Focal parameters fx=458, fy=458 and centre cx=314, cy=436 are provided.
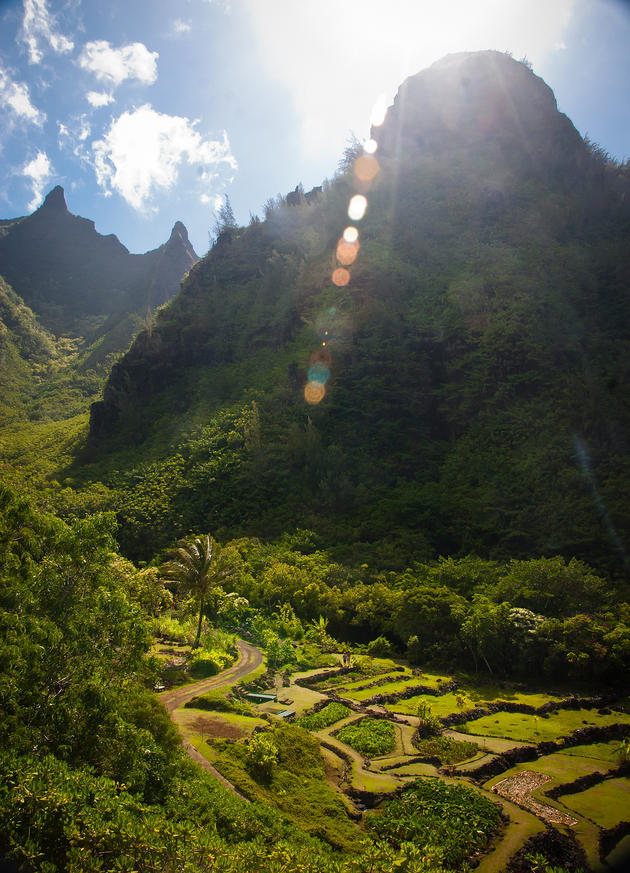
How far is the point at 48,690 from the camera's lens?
8.09 m

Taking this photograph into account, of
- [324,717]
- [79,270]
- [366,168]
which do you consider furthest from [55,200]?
[324,717]

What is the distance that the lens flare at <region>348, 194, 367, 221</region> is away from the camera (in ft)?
231

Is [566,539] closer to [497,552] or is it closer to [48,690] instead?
[497,552]

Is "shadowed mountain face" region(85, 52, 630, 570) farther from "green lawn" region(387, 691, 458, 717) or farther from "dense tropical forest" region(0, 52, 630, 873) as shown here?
"green lawn" region(387, 691, 458, 717)

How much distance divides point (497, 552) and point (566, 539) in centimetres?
446

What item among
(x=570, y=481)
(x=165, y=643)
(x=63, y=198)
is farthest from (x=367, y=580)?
(x=63, y=198)

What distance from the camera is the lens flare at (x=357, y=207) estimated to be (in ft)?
231

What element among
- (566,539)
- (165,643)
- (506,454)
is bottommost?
(165,643)

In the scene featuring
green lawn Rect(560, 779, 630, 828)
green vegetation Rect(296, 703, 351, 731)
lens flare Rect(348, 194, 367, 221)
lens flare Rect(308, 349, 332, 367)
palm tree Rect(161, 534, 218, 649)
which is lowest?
green vegetation Rect(296, 703, 351, 731)

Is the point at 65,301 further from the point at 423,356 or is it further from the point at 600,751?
the point at 600,751

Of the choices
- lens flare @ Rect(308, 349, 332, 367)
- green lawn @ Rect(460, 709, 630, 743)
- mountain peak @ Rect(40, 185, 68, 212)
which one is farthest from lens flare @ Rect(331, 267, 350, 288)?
mountain peak @ Rect(40, 185, 68, 212)

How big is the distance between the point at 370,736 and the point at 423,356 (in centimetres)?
4271

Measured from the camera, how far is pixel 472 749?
13.1 metres

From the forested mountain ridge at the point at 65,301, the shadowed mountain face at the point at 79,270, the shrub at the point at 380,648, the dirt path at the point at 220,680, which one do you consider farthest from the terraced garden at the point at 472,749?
the shadowed mountain face at the point at 79,270
